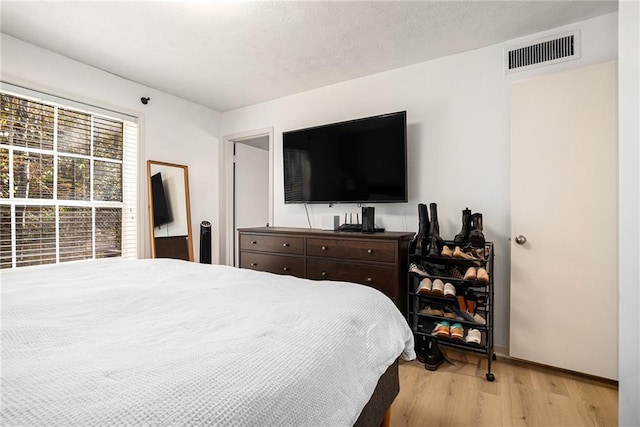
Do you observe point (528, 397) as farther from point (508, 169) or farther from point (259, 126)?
point (259, 126)

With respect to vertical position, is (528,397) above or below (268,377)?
below

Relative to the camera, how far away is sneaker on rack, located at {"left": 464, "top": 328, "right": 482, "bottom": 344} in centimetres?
216

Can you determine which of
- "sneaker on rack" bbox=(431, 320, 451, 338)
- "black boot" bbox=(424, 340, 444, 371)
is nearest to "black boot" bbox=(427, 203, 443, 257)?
"sneaker on rack" bbox=(431, 320, 451, 338)

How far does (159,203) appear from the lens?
3467 mm

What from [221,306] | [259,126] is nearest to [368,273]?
[221,306]

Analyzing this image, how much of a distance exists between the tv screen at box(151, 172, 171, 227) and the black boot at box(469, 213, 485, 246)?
3159mm

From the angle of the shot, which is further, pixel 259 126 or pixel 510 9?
pixel 259 126

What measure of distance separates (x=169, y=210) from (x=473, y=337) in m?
3.30

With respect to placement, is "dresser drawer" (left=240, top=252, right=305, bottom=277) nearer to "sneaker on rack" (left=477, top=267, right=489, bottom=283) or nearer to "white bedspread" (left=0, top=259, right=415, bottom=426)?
"white bedspread" (left=0, top=259, right=415, bottom=426)

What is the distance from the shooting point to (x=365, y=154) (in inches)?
113

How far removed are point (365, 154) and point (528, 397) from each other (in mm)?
2148

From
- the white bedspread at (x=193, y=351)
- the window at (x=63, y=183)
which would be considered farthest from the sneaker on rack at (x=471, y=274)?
the window at (x=63, y=183)

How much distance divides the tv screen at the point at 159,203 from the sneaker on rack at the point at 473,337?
3231 mm

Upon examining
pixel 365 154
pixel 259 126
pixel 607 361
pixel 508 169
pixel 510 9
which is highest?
pixel 510 9
